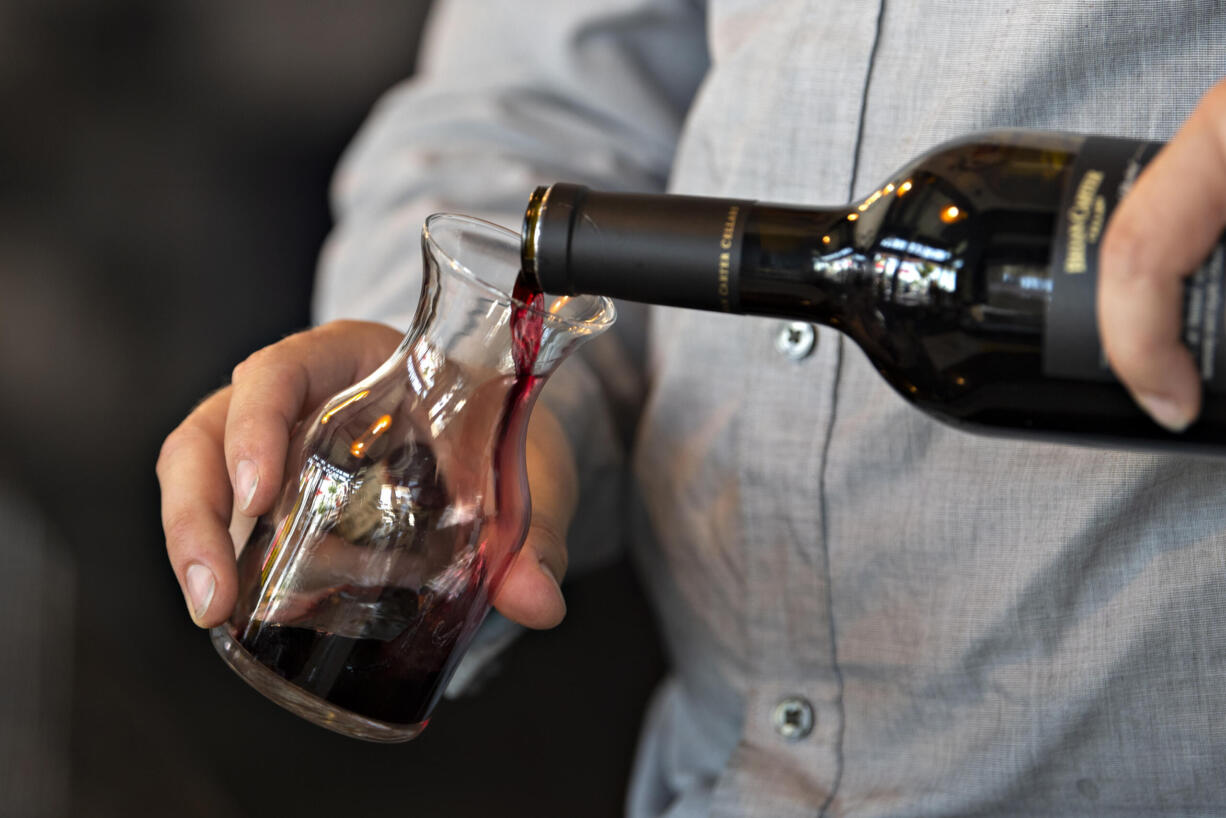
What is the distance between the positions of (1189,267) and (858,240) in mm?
131

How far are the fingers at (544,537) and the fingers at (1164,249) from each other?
0.94ft

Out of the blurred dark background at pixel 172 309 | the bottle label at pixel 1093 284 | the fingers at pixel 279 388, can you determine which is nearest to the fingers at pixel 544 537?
the fingers at pixel 279 388

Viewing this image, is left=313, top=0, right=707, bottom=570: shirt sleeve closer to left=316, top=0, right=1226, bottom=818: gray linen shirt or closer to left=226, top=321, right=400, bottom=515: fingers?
left=316, top=0, right=1226, bottom=818: gray linen shirt

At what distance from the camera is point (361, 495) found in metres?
0.49

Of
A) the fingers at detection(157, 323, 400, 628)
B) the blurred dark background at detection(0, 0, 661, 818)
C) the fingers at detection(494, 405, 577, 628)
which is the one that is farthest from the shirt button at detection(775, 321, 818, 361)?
the blurred dark background at detection(0, 0, 661, 818)

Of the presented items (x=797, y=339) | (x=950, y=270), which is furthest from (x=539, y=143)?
(x=950, y=270)

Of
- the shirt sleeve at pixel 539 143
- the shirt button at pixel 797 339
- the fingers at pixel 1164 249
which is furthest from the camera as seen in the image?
the shirt sleeve at pixel 539 143

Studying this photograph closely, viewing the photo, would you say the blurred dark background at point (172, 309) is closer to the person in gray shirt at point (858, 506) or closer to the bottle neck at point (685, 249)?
the person in gray shirt at point (858, 506)

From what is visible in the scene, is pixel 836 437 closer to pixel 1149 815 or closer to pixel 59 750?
pixel 1149 815

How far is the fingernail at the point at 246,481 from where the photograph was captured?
49cm

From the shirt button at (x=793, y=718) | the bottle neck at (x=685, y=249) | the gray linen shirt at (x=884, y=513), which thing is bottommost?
the shirt button at (x=793, y=718)

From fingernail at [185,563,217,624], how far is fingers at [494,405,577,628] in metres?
0.14

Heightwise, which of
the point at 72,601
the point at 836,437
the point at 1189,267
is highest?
the point at 1189,267

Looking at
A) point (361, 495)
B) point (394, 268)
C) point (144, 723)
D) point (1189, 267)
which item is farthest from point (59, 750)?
point (1189, 267)
